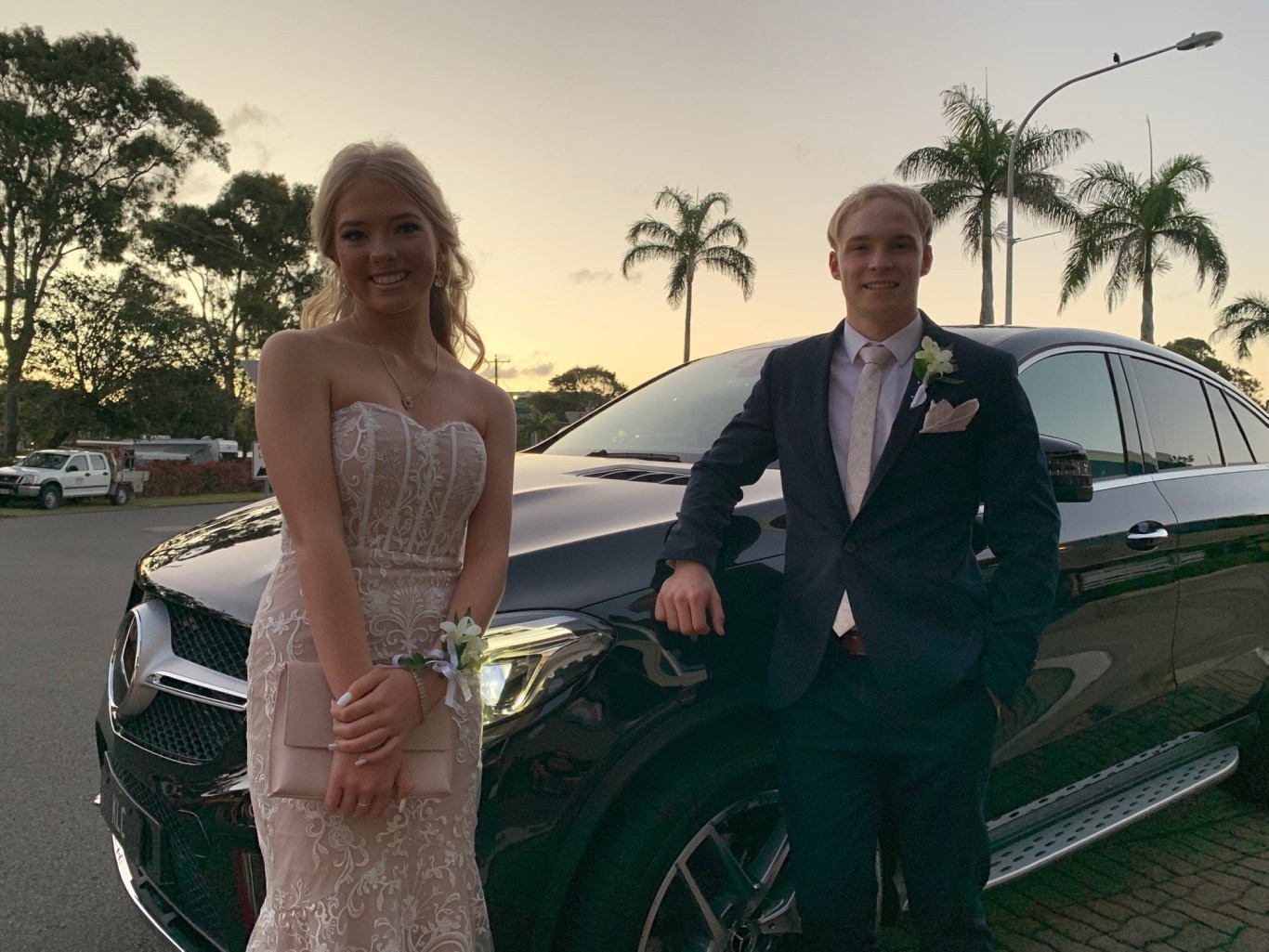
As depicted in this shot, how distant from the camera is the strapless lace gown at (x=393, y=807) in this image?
149 cm

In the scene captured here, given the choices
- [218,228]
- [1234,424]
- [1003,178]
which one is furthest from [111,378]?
[1234,424]

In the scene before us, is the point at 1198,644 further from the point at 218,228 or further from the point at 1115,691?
the point at 218,228

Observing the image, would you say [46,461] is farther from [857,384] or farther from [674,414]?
[857,384]

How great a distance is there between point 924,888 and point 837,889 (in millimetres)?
175

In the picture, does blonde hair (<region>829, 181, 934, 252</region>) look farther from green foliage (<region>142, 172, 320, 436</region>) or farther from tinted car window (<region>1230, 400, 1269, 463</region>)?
green foliage (<region>142, 172, 320, 436</region>)

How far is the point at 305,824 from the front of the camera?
1484 mm

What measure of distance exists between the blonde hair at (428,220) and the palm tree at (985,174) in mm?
24280

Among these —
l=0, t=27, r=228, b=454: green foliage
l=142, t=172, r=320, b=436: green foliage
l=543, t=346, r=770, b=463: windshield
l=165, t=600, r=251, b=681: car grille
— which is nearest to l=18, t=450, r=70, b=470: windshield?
l=0, t=27, r=228, b=454: green foliage

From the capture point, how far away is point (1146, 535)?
283 cm

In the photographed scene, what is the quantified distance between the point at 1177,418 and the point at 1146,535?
2.79ft

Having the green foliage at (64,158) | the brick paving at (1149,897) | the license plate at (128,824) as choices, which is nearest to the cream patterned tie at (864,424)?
the brick paving at (1149,897)

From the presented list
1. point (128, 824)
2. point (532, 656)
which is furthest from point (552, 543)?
point (128, 824)

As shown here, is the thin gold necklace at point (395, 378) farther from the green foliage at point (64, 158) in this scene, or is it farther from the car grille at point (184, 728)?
the green foliage at point (64, 158)

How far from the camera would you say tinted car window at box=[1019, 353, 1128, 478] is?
2.88m
